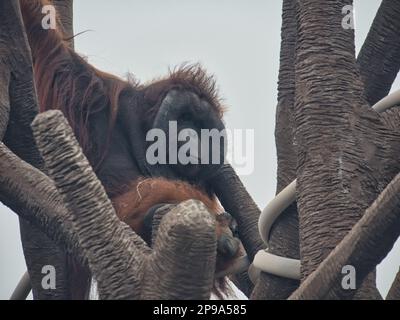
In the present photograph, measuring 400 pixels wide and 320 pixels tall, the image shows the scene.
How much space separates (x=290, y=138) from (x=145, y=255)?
1082 mm

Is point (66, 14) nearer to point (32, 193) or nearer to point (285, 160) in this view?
point (285, 160)

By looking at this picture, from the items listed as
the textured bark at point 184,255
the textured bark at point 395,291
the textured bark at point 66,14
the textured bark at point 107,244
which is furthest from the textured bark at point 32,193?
the textured bark at point 66,14

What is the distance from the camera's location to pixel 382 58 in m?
3.24

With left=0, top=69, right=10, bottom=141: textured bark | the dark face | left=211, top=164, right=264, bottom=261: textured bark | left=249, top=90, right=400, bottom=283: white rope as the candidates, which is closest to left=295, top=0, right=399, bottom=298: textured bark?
left=249, top=90, right=400, bottom=283: white rope

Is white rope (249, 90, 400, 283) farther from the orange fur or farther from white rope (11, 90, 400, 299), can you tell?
the orange fur

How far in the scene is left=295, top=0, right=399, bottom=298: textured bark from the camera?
271 centimetres

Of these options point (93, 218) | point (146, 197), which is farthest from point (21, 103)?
point (93, 218)

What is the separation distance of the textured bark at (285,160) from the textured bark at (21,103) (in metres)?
0.72

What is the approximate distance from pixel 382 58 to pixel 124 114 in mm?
1421

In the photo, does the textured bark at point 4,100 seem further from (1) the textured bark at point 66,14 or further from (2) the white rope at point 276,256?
(1) the textured bark at point 66,14

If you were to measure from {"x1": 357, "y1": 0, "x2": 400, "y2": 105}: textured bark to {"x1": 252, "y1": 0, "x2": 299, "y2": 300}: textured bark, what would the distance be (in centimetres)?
25

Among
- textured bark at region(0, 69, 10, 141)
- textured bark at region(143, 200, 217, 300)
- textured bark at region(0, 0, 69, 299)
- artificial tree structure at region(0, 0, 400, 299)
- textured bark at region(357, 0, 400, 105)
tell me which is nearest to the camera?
textured bark at region(143, 200, 217, 300)
